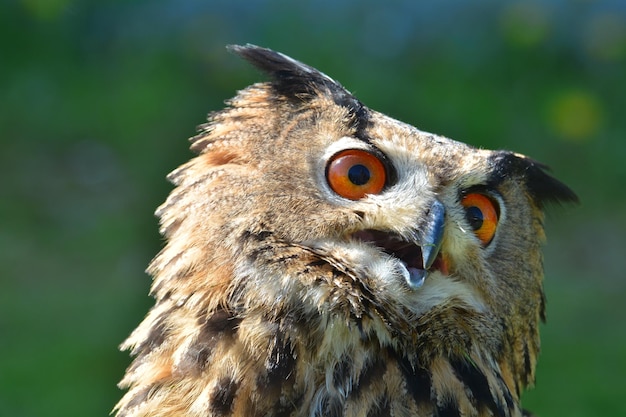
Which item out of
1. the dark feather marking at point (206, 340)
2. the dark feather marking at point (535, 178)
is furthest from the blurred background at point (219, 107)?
the dark feather marking at point (206, 340)

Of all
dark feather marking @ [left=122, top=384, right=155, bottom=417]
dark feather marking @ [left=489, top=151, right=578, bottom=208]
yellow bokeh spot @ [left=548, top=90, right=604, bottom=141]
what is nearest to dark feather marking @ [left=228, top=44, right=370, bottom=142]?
dark feather marking @ [left=489, top=151, right=578, bottom=208]

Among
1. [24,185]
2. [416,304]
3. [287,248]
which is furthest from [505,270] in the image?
[24,185]

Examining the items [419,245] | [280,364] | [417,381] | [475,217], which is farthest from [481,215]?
[280,364]

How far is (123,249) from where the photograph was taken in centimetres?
496

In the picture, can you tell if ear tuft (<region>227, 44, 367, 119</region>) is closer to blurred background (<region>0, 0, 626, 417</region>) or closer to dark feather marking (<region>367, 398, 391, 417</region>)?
dark feather marking (<region>367, 398, 391, 417</region>)

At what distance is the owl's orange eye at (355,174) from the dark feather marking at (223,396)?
39cm

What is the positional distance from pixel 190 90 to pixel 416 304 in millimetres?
4038

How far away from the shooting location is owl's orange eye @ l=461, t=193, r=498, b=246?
191cm

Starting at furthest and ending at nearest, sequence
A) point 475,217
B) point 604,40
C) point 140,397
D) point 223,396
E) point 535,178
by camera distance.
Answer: point 604,40 < point 535,178 < point 475,217 < point 140,397 < point 223,396

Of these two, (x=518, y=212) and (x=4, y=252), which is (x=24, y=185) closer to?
(x=4, y=252)

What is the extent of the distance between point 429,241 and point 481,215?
264 mm

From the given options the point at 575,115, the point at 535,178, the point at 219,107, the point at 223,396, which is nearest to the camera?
the point at 223,396

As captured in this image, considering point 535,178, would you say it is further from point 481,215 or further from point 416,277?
point 416,277

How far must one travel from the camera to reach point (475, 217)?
192 cm
